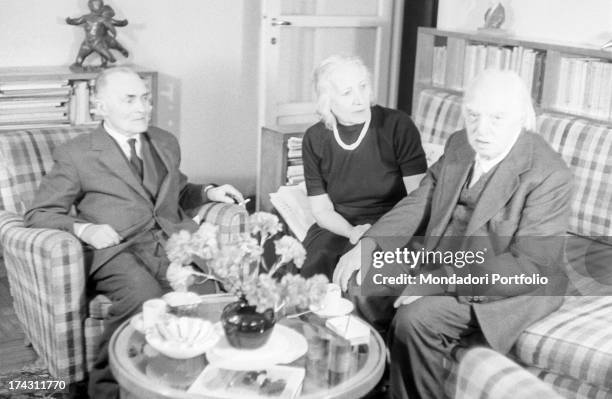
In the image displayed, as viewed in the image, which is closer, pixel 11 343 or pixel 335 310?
pixel 335 310

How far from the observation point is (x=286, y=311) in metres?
2.44

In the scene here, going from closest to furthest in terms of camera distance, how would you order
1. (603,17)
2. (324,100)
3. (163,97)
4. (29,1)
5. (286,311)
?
1. (286,311)
2. (324,100)
3. (603,17)
4. (29,1)
5. (163,97)

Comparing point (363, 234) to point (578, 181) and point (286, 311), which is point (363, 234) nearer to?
point (286, 311)

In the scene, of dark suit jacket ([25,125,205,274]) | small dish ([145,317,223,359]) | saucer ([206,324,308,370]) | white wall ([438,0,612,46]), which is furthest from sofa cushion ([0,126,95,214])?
white wall ([438,0,612,46])

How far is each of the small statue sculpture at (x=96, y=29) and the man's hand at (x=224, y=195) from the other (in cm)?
155

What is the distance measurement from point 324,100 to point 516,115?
0.81 meters

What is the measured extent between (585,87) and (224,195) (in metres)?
1.79

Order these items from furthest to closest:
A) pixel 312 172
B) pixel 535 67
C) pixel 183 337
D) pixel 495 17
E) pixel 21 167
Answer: pixel 495 17, pixel 535 67, pixel 312 172, pixel 21 167, pixel 183 337

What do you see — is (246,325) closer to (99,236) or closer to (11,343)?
(99,236)

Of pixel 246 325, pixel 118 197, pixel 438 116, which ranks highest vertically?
pixel 438 116

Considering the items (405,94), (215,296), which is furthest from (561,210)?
(405,94)

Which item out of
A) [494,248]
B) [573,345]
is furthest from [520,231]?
[573,345]

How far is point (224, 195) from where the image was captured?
3145mm

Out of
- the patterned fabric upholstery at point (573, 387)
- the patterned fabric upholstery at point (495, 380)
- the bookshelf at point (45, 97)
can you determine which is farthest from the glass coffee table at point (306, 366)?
the bookshelf at point (45, 97)
